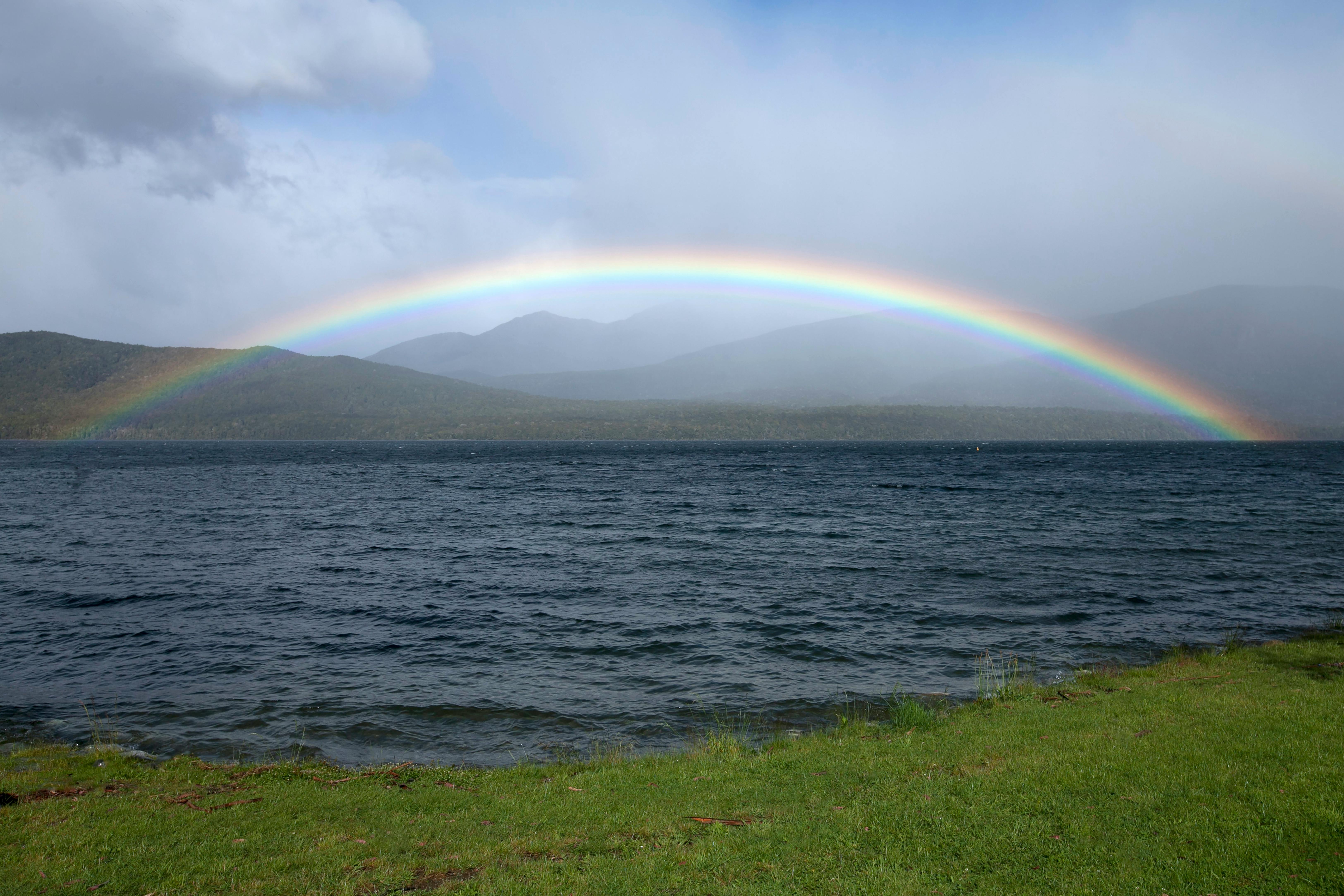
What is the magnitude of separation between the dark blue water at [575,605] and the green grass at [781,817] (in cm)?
344

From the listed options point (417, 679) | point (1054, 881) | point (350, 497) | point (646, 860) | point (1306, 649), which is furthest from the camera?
point (350, 497)

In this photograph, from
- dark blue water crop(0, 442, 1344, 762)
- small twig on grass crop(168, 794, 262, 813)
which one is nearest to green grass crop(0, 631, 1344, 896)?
small twig on grass crop(168, 794, 262, 813)

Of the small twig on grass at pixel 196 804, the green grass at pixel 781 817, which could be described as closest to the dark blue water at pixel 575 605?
the green grass at pixel 781 817

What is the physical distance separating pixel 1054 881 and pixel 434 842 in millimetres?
7031

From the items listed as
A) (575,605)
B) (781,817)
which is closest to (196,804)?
(781,817)

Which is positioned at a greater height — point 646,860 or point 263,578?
point 646,860

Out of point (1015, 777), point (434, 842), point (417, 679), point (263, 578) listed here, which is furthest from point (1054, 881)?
point (263, 578)

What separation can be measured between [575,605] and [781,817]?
19.4 m

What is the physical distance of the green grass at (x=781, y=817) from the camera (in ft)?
26.1

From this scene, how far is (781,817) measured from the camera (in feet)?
31.9

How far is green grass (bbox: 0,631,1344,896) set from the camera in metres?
7.96

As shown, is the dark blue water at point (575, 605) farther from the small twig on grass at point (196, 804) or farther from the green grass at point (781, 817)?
the small twig on grass at point (196, 804)

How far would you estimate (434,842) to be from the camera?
9398mm

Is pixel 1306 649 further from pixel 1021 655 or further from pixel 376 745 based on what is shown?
pixel 376 745
